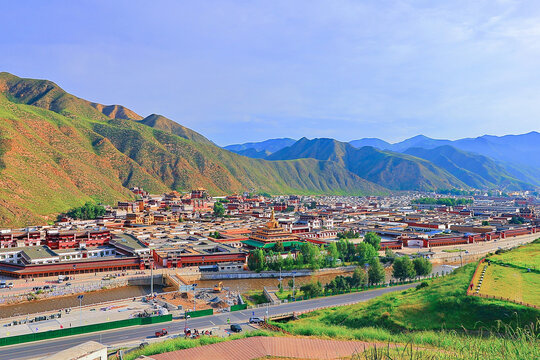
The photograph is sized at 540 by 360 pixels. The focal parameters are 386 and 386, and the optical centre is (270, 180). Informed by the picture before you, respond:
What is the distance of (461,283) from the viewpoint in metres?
A: 35.2

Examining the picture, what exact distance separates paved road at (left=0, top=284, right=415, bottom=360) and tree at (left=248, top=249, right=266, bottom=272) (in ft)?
59.3

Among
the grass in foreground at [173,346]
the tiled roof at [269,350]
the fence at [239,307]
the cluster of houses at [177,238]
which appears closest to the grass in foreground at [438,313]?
the tiled roof at [269,350]

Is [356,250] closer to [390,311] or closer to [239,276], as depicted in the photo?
[239,276]

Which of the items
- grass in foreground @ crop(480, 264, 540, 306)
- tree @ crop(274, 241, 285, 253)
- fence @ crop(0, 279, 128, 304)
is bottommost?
fence @ crop(0, 279, 128, 304)

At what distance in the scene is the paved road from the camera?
3028 centimetres

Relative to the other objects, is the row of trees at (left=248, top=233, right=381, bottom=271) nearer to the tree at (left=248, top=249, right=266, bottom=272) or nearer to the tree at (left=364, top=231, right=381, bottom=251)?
the tree at (left=248, top=249, right=266, bottom=272)

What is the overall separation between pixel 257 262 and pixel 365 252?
20.4m

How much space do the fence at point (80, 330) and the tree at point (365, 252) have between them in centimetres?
4122

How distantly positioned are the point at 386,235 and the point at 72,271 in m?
70.1

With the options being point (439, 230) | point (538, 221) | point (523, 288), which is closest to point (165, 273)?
point (523, 288)

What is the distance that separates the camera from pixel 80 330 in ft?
112

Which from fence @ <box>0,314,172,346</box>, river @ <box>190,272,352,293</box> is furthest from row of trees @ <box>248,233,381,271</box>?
fence @ <box>0,314,172,346</box>

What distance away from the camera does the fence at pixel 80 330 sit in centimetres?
3200

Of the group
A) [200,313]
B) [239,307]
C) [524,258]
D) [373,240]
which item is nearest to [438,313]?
[239,307]
